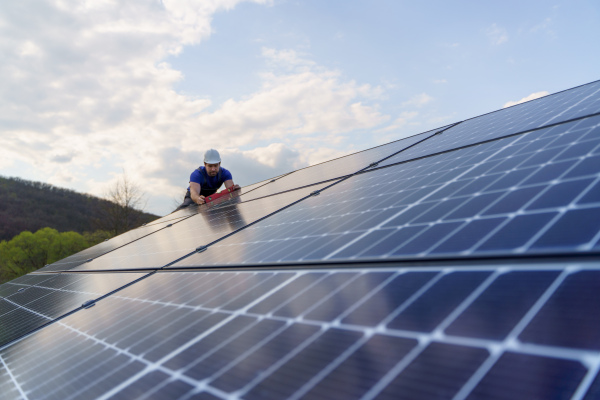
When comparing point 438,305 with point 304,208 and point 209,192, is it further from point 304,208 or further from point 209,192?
point 209,192

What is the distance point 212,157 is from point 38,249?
177ft

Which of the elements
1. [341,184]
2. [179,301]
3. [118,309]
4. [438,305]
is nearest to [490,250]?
Result: [438,305]

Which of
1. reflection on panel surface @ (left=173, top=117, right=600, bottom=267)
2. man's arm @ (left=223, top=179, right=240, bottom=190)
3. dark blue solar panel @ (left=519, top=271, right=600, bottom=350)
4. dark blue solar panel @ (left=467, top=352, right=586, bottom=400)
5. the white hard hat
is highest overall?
the white hard hat

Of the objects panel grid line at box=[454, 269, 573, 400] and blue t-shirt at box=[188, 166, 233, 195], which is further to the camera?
blue t-shirt at box=[188, 166, 233, 195]

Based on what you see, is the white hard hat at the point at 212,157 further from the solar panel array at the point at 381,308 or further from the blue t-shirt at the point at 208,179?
the solar panel array at the point at 381,308

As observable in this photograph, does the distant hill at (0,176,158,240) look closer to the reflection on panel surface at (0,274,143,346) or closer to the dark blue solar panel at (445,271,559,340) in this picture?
the reflection on panel surface at (0,274,143,346)

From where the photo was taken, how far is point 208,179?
1547 centimetres

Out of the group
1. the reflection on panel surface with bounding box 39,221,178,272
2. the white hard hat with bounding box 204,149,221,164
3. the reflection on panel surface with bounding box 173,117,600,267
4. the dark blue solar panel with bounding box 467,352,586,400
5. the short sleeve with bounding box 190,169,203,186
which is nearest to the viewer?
the dark blue solar panel with bounding box 467,352,586,400

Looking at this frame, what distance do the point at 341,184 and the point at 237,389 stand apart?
5.25 m

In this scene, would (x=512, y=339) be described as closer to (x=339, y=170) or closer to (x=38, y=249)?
(x=339, y=170)

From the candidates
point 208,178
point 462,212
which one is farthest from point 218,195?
point 462,212

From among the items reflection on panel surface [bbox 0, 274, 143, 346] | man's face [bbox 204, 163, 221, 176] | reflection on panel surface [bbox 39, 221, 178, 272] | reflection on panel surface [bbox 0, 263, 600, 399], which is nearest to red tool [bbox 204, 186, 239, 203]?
man's face [bbox 204, 163, 221, 176]

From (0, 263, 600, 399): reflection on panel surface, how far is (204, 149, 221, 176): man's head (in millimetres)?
11661

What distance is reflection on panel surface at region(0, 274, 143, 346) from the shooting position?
448 cm
